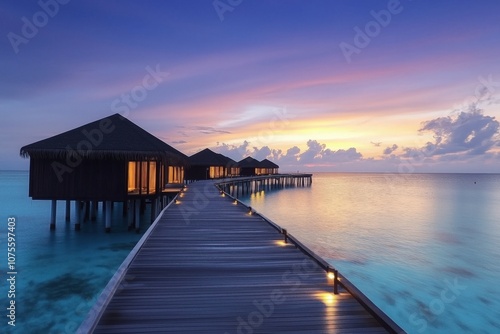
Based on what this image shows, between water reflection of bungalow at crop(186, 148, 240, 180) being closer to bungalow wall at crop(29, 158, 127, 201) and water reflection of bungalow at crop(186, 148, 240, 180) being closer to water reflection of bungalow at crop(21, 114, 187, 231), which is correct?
water reflection of bungalow at crop(21, 114, 187, 231)

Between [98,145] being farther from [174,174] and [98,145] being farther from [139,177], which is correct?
[174,174]

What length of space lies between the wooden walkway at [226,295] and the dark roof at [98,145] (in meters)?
8.30

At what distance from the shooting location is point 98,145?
15211 mm

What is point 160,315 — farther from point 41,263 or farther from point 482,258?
point 482,258

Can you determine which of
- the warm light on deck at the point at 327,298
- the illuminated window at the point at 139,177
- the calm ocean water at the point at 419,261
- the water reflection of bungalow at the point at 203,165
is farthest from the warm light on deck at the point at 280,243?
the water reflection of bungalow at the point at 203,165

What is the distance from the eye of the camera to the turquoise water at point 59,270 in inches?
315

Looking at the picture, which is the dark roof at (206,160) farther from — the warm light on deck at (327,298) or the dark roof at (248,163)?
the warm light on deck at (327,298)

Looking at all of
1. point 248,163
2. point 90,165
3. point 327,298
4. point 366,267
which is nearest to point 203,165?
point 248,163

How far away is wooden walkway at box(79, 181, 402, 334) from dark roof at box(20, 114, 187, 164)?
8297mm

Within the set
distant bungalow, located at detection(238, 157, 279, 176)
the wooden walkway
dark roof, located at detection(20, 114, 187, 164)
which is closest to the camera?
the wooden walkway

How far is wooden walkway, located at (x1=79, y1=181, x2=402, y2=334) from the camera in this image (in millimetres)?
3748

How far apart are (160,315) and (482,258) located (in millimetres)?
18418

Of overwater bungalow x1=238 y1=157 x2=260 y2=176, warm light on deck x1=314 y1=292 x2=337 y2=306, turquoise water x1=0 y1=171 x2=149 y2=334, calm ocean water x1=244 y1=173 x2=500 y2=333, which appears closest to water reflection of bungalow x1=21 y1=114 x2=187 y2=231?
turquoise water x1=0 y1=171 x2=149 y2=334

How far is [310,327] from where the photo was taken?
147 inches
